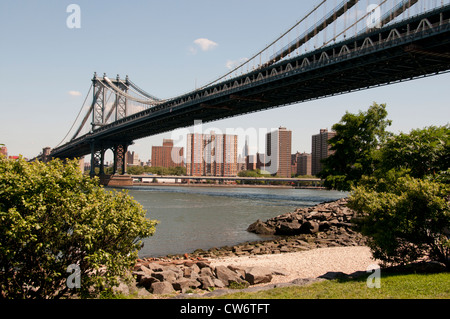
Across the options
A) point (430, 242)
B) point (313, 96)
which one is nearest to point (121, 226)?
point (430, 242)

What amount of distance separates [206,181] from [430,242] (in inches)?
5587

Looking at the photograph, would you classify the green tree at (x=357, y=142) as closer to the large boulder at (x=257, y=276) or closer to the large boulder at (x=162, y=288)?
the large boulder at (x=257, y=276)

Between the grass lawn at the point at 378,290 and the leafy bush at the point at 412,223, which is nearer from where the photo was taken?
the grass lawn at the point at 378,290

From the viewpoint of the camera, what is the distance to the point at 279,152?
14112 cm

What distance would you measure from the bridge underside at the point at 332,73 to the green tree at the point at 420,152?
9.42 metres

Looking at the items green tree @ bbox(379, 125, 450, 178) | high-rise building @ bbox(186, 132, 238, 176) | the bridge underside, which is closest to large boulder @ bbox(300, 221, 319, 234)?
green tree @ bbox(379, 125, 450, 178)

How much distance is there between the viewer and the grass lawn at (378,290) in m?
7.40

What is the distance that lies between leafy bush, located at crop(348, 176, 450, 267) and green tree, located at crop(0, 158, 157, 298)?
6.46 meters

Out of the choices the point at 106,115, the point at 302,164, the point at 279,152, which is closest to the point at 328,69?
the point at 106,115

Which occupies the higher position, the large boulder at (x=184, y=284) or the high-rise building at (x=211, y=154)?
the high-rise building at (x=211, y=154)

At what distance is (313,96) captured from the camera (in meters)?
44.1

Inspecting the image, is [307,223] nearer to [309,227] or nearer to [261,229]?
[309,227]

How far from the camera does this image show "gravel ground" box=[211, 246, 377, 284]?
11.9 metres

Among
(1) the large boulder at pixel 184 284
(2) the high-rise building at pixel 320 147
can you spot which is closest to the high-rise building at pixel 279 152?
(2) the high-rise building at pixel 320 147
